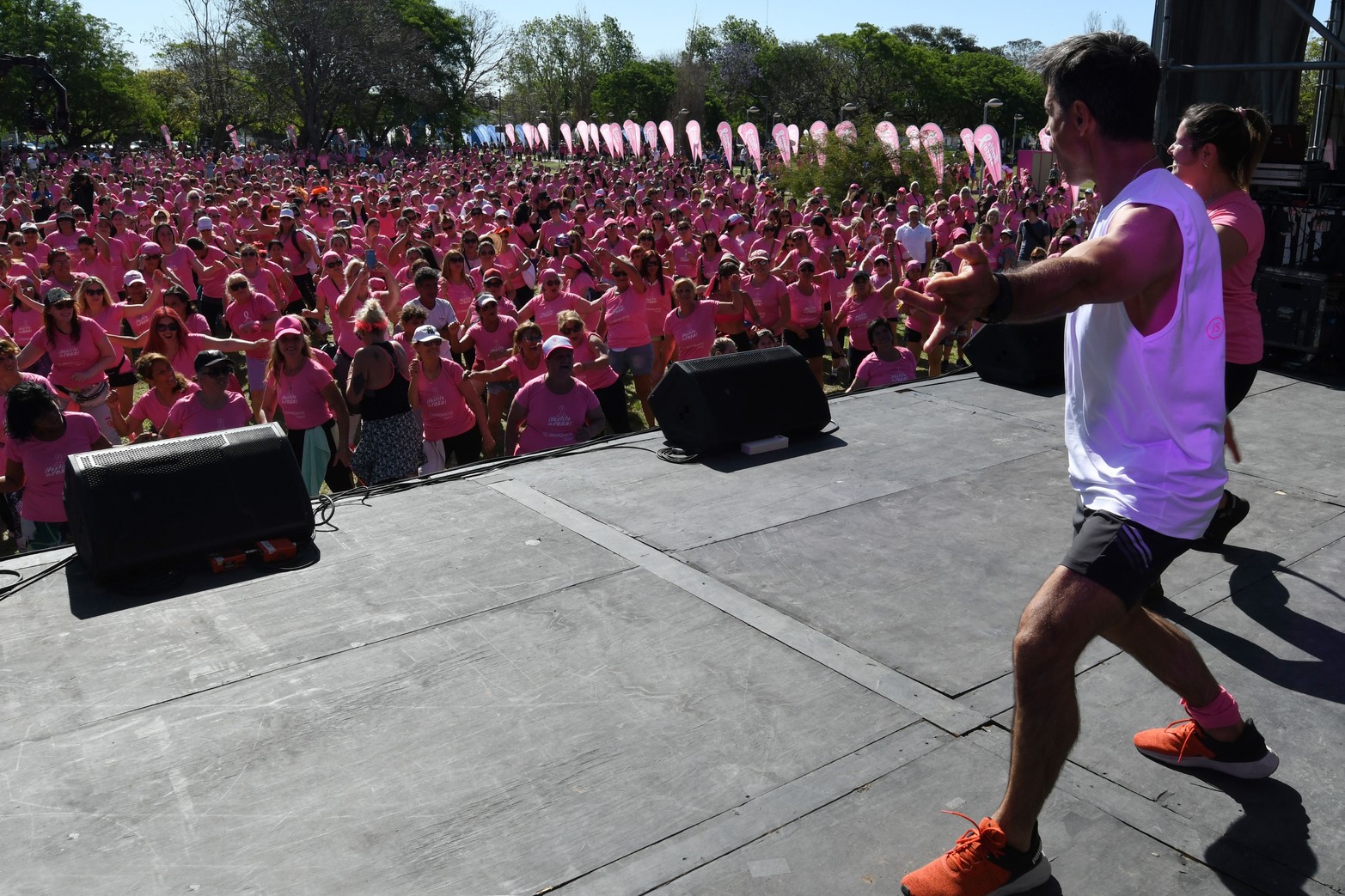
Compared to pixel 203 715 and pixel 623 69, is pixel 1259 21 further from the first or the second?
pixel 623 69

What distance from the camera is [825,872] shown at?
2.67m

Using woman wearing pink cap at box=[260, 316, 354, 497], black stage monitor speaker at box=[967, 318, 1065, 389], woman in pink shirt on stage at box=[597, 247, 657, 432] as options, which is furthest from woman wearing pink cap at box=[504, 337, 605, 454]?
black stage monitor speaker at box=[967, 318, 1065, 389]

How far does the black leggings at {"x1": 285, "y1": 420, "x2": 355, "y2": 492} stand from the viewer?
722 cm

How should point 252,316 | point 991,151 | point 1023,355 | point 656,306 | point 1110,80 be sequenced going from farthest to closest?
point 991,151 → point 656,306 → point 252,316 → point 1023,355 → point 1110,80

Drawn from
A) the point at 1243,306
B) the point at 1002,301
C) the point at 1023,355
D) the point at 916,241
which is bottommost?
the point at 1023,355

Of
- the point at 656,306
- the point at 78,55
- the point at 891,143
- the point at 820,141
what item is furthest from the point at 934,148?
the point at 78,55

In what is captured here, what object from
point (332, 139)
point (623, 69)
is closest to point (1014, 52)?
point (623, 69)

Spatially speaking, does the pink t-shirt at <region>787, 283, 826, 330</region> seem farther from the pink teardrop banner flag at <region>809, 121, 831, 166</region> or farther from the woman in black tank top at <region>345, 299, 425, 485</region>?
the pink teardrop banner flag at <region>809, 121, 831, 166</region>

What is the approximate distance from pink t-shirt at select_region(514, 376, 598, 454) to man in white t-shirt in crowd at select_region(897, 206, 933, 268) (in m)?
8.55

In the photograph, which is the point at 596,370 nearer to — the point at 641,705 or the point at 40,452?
the point at 40,452

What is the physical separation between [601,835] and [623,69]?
88209 millimetres

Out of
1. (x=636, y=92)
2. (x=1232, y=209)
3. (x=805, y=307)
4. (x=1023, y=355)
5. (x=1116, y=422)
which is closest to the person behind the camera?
(x=1116, y=422)

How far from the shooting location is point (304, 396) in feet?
23.3

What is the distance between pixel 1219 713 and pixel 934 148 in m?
25.0
